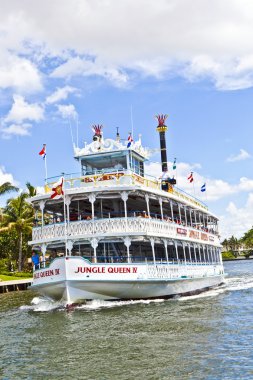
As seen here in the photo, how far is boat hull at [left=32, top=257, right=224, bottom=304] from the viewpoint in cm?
2003

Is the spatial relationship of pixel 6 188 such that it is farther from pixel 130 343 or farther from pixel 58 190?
pixel 130 343

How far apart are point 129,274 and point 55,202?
594 cm

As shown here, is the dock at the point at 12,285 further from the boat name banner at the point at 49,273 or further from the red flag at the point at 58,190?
the red flag at the point at 58,190

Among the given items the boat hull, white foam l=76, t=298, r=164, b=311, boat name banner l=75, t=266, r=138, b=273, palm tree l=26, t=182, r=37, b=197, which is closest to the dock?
palm tree l=26, t=182, r=37, b=197

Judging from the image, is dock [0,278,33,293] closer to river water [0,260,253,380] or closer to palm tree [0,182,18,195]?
palm tree [0,182,18,195]

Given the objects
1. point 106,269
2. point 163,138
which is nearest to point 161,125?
point 163,138

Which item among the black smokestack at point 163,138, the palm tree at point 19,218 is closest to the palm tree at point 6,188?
the palm tree at point 19,218

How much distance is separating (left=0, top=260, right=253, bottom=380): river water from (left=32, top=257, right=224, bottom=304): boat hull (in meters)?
0.77

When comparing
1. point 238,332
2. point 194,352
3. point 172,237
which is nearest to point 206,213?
point 172,237

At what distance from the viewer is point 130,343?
13.1m

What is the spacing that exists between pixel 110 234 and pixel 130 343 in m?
8.83

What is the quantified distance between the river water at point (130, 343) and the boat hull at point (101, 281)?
774 mm

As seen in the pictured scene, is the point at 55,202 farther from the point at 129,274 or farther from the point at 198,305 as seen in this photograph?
the point at 198,305

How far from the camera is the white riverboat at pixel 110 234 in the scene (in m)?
20.4
